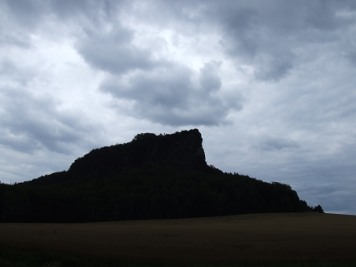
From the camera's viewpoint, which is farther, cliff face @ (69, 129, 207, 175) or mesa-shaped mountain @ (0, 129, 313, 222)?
cliff face @ (69, 129, 207, 175)

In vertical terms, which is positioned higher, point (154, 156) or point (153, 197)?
point (154, 156)

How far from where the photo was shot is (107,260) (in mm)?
23641

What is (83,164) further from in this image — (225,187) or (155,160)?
(225,187)

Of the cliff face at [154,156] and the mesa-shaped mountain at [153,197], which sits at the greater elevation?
the cliff face at [154,156]

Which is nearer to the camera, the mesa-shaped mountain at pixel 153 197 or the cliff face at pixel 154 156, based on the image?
the mesa-shaped mountain at pixel 153 197

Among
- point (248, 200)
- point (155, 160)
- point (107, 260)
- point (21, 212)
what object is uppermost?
point (155, 160)

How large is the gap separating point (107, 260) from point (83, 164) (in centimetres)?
17765

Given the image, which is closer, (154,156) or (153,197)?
(153,197)

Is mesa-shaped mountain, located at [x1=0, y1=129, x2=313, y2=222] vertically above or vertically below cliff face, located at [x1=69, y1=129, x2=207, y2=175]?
below

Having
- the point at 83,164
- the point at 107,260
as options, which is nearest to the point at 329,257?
the point at 107,260

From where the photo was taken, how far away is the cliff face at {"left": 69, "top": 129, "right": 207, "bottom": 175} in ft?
573

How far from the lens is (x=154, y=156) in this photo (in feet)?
613

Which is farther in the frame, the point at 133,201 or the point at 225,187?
the point at 225,187

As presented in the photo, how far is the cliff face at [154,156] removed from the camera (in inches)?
6880
